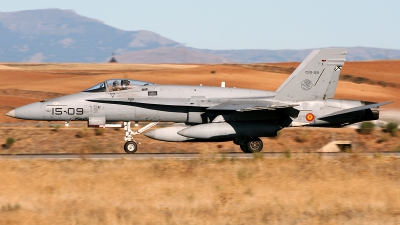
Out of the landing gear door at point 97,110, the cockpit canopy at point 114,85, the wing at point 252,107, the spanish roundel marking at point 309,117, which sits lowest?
the spanish roundel marking at point 309,117

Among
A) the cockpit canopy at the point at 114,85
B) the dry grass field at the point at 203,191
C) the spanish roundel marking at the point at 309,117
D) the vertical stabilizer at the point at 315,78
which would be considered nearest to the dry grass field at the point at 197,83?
the cockpit canopy at the point at 114,85

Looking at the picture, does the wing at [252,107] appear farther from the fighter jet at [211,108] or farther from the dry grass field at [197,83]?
the dry grass field at [197,83]

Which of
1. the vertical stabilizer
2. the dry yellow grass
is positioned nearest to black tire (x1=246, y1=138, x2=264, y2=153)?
the vertical stabilizer

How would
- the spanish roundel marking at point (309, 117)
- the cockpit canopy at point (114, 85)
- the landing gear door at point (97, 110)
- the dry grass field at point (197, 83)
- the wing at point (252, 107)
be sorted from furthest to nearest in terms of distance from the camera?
the dry grass field at point (197, 83), the spanish roundel marking at point (309, 117), the cockpit canopy at point (114, 85), the landing gear door at point (97, 110), the wing at point (252, 107)

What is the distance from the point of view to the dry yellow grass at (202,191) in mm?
11914

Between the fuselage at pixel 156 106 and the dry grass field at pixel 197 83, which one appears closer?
the fuselage at pixel 156 106

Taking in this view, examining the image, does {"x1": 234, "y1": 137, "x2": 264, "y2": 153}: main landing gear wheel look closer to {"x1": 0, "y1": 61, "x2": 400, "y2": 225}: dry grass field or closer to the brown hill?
{"x1": 0, "y1": 61, "x2": 400, "y2": 225}: dry grass field

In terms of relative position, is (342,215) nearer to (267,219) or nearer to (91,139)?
(267,219)

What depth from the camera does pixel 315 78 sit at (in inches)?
893

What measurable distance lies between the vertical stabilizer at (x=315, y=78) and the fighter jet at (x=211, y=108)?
0.04m

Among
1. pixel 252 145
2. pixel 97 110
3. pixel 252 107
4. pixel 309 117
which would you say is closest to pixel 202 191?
pixel 252 107

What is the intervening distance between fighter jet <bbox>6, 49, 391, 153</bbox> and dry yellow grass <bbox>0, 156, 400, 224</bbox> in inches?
136

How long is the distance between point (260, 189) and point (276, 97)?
349 inches

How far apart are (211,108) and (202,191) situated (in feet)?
24.9
